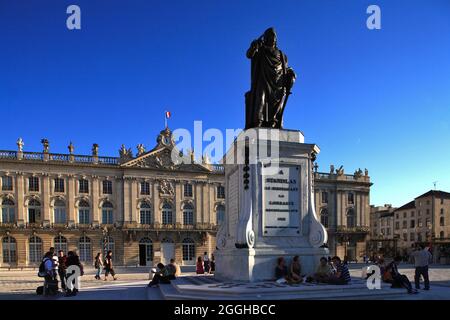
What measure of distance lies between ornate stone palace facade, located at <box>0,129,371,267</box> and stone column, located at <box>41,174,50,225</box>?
0.10 meters

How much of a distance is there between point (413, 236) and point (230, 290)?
73319mm

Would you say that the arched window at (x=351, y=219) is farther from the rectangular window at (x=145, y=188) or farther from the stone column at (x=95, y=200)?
the stone column at (x=95, y=200)

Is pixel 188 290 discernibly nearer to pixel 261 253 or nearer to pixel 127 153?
pixel 261 253

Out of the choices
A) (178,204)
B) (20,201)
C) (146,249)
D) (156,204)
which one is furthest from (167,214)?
(20,201)

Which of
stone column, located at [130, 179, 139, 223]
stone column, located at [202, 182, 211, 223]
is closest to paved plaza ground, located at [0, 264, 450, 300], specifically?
stone column, located at [130, 179, 139, 223]

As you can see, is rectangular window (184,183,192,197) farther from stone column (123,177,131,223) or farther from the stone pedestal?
the stone pedestal

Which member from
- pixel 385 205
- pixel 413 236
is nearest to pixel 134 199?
pixel 413 236

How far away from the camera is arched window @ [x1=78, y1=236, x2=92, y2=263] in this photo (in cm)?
4344

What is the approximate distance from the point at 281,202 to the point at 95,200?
3852 centimetres

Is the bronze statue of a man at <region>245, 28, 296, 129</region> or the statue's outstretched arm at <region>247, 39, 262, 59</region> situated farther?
the statue's outstretched arm at <region>247, 39, 262, 59</region>

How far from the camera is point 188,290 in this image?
25.7ft

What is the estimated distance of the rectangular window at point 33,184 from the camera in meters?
42.4

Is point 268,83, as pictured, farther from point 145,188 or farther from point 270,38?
point 145,188

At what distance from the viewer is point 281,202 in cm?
931
